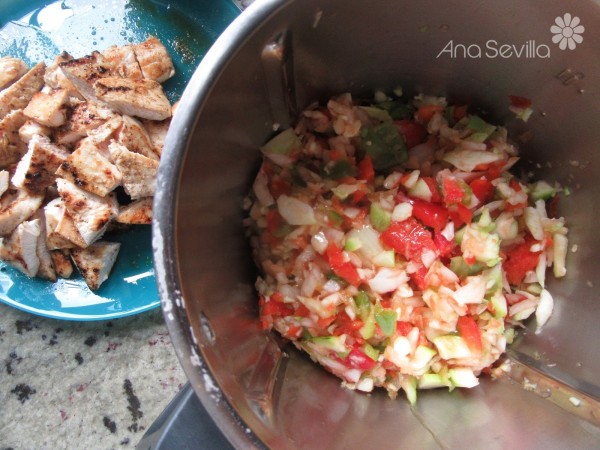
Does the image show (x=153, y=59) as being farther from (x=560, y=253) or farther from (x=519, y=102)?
(x=560, y=253)

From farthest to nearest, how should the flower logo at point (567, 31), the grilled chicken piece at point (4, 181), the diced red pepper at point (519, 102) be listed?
the grilled chicken piece at point (4, 181) < the diced red pepper at point (519, 102) < the flower logo at point (567, 31)

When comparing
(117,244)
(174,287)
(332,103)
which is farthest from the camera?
(117,244)

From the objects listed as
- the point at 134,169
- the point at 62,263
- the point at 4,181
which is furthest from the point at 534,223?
the point at 4,181

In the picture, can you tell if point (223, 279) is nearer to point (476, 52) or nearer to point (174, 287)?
point (174, 287)

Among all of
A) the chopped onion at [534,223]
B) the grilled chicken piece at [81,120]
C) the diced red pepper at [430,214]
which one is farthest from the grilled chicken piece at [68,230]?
the chopped onion at [534,223]

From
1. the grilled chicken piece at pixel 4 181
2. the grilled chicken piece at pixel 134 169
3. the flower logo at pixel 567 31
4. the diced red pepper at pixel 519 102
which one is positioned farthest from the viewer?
the grilled chicken piece at pixel 4 181

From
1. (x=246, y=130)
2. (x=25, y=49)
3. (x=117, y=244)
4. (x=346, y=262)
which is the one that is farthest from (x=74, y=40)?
(x=346, y=262)

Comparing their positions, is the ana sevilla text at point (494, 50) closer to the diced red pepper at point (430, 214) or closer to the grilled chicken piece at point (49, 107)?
the diced red pepper at point (430, 214)
